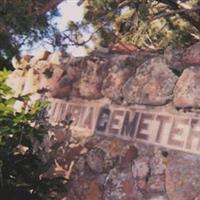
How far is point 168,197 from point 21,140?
974 mm

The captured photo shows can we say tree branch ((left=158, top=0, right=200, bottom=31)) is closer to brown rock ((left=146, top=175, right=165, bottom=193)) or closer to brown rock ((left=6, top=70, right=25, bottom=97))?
brown rock ((left=6, top=70, right=25, bottom=97))

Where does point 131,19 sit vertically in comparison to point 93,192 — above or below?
above

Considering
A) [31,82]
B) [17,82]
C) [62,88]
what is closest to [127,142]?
[62,88]

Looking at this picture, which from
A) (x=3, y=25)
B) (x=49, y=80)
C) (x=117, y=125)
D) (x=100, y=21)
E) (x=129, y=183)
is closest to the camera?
(x=129, y=183)

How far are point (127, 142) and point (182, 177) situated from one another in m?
0.51

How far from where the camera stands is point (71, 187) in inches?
139

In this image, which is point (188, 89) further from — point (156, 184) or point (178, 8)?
point (178, 8)

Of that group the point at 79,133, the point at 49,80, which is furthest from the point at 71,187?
the point at 49,80

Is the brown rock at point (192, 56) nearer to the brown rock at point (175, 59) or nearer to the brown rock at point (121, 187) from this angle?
the brown rock at point (175, 59)

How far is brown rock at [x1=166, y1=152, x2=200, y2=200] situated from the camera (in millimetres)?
2881

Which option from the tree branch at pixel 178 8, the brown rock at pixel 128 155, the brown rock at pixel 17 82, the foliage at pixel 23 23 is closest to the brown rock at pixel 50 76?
the foliage at pixel 23 23

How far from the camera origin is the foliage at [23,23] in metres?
3.63

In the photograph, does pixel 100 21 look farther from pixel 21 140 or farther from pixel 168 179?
pixel 168 179

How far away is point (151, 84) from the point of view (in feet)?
10.8
